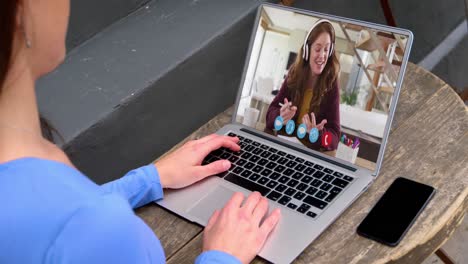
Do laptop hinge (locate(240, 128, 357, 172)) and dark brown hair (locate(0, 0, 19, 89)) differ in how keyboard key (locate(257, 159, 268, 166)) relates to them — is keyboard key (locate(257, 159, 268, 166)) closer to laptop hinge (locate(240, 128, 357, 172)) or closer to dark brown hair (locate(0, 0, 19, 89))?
laptop hinge (locate(240, 128, 357, 172))

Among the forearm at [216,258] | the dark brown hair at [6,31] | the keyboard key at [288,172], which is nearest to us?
the dark brown hair at [6,31]

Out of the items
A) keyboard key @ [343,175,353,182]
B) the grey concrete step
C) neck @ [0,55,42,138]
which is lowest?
the grey concrete step

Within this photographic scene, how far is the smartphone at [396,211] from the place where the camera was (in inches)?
35.0

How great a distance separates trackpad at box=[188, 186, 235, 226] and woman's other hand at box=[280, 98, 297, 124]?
194 mm

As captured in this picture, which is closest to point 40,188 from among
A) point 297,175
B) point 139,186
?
point 139,186

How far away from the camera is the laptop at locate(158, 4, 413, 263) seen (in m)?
0.98

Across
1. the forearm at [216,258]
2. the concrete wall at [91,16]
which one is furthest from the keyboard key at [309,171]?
the concrete wall at [91,16]

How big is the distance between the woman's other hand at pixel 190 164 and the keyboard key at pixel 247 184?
0.02 metres

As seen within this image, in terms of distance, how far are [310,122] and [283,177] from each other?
0.41 ft

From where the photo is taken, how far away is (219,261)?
813 millimetres

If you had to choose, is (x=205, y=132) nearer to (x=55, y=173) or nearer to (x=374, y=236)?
(x=374, y=236)

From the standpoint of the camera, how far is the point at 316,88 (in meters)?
1.07

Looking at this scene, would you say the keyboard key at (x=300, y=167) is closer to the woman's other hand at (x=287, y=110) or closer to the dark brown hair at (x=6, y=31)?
the woman's other hand at (x=287, y=110)

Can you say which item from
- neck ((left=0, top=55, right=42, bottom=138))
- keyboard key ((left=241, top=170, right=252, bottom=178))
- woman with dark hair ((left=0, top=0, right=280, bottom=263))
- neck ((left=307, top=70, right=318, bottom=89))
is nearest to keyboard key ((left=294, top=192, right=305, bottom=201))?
keyboard key ((left=241, top=170, right=252, bottom=178))
